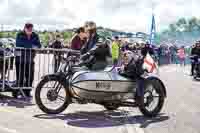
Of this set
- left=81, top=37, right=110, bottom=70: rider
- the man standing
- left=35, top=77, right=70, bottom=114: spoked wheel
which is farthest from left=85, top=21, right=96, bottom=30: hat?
the man standing

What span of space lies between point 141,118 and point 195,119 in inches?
40.6

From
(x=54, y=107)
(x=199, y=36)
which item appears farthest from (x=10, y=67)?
(x=199, y=36)

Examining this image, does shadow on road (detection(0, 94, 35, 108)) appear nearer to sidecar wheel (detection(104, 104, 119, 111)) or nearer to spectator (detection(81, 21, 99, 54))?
sidecar wheel (detection(104, 104, 119, 111))

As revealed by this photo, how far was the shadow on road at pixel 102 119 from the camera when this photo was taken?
8.25 meters

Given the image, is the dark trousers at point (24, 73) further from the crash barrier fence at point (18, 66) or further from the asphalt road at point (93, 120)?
the asphalt road at point (93, 120)

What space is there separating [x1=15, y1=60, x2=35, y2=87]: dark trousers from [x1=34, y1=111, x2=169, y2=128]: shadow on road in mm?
2287

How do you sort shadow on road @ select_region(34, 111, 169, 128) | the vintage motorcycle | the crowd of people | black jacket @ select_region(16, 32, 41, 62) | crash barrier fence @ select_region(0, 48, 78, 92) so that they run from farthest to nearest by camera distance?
1. black jacket @ select_region(16, 32, 41, 62)
2. crash barrier fence @ select_region(0, 48, 78, 92)
3. the crowd of people
4. the vintage motorcycle
5. shadow on road @ select_region(34, 111, 169, 128)

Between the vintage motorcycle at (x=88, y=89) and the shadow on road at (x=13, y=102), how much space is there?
122 centimetres

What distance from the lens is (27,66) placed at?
11125 millimetres

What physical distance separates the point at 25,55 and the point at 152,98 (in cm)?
336

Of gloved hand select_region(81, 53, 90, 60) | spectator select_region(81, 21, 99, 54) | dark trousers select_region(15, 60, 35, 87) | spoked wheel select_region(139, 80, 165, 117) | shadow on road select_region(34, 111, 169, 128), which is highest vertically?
spectator select_region(81, 21, 99, 54)

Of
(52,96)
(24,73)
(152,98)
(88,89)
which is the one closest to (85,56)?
(88,89)

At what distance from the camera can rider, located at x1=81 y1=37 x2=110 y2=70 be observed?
8.73 meters

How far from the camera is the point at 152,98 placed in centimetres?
925
